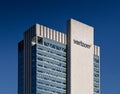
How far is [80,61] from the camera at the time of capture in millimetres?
144500

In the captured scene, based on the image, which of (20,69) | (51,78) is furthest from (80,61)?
(20,69)

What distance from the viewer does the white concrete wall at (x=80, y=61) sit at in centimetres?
14262

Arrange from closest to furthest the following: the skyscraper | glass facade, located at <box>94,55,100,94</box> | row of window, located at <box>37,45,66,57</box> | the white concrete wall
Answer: the skyscraper
row of window, located at <box>37,45,66,57</box>
the white concrete wall
glass facade, located at <box>94,55,100,94</box>

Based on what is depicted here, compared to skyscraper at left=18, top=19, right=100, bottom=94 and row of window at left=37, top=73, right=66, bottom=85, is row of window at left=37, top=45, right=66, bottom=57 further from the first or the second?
row of window at left=37, top=73, right=66, bottom=85

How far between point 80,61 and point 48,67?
1112 cm

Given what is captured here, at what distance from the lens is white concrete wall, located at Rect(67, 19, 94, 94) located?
143m

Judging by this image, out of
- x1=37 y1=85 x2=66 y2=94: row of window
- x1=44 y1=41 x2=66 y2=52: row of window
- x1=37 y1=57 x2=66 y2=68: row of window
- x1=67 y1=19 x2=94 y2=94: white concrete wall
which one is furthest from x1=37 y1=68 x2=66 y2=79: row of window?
x1=44 y1=41 x2=66 y2=52: row of window

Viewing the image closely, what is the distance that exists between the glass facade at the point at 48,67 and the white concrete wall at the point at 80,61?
112 inches

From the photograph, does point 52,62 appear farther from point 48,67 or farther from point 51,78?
point 51,78

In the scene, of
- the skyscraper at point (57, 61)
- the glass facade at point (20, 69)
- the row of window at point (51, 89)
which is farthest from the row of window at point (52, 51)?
the row of window at point (51, 89)

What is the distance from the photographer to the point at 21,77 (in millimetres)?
142875

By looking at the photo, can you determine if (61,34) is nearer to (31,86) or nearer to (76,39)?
(76,39)

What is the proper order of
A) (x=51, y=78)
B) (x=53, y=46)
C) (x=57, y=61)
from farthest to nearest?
1. (x=57, y=61)
2. (x=53, y=46)
3. (x=51, y=78)

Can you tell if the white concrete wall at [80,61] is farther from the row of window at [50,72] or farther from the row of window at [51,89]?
the row of window at [51,89]
